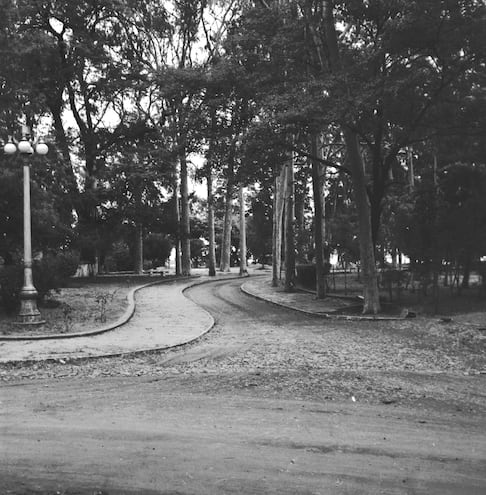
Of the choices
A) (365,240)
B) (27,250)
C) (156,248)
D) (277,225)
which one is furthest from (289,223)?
(156,248)

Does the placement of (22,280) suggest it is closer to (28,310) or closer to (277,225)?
(28,310)

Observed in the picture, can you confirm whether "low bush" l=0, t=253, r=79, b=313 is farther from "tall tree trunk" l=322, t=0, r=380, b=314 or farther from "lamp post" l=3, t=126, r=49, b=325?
"tall tree trunk" l=322, t=0, r=380, b=314

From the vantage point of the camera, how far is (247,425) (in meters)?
6.01

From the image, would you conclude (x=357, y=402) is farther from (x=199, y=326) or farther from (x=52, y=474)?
(x=199, y=326)

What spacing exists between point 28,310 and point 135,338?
3.32 meters

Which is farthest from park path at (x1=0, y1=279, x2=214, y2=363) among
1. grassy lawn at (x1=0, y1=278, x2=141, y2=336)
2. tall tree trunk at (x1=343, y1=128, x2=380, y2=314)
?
tall tree trunk at (x1=343, y1=128, x2=380, y2=314)

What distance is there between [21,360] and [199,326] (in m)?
5.90

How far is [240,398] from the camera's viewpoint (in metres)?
7.30

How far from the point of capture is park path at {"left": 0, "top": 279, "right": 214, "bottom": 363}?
1080cm

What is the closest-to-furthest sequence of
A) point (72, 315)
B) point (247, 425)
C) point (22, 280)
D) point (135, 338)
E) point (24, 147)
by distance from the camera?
1. point (247, 425)
2. point (135, 338)
3. point (24, 147)
4. point (22, 280)
5. point (72, 315)

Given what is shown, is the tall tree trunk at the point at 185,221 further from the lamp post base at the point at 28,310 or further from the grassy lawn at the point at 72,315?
the lamp post base at the point at 28,310

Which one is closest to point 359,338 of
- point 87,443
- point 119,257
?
point 87,443

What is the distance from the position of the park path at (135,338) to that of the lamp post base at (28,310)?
75.2 inches

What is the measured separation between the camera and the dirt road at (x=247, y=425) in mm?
4434
